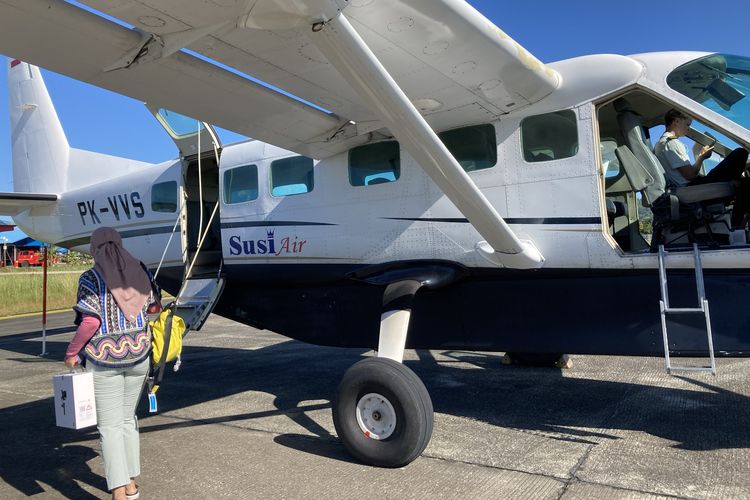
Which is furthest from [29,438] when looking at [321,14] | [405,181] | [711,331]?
[711,331]

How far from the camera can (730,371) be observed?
20.3 ft

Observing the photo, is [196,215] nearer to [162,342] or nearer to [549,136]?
[162,342]

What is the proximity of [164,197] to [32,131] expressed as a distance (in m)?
5.00

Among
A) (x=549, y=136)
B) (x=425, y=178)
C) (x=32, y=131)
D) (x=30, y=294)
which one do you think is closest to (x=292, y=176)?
(x=425, y=178)

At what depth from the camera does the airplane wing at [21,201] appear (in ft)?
28.4

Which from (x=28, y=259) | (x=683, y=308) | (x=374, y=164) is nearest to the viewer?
(x=683, y=308)

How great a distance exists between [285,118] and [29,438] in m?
3.58

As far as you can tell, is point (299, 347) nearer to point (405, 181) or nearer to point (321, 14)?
point (405, 181)

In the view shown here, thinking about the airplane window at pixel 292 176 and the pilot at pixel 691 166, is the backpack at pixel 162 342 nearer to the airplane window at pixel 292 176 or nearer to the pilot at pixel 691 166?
the airplane window at pixel 292 176

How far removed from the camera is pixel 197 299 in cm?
643

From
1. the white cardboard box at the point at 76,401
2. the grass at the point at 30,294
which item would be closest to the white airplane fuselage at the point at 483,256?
the white cardboard box at the point at 76,401

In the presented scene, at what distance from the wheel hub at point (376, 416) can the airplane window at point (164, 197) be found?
4216mm

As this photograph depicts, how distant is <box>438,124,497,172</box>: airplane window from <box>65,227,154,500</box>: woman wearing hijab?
286cm

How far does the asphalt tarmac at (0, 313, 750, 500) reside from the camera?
3.54 meters
